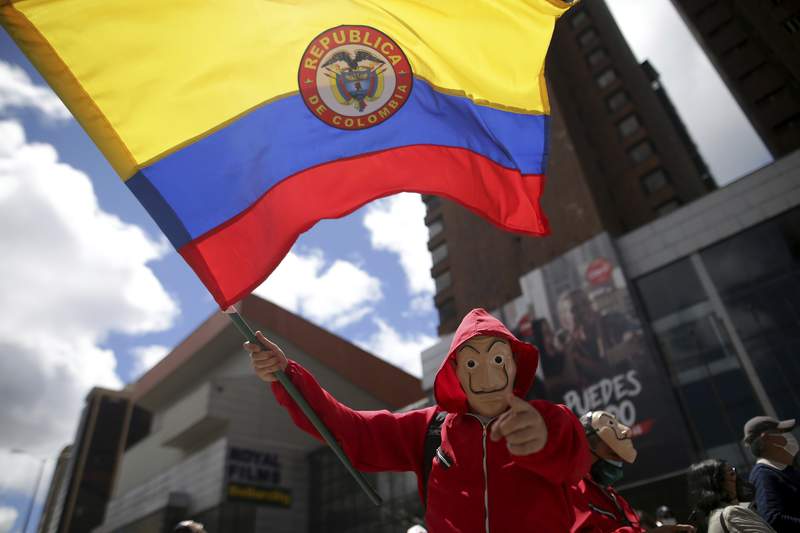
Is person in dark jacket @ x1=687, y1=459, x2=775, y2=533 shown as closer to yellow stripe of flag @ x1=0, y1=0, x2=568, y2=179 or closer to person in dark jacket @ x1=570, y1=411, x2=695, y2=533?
person in dark jacket @ x1=570, y1=411, x2=695, y2=533

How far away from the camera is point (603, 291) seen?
20.7m

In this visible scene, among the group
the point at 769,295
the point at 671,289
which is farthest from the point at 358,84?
the point at 671,289

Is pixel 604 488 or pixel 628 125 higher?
pixel 628 125

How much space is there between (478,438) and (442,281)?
31191mm

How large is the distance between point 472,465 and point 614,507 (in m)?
0.95

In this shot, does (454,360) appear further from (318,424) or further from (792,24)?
(792,24)

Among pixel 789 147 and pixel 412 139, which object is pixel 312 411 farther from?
pixel 789 147

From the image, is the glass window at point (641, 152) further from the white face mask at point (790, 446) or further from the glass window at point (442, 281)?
the white face mask at point (790, 446)

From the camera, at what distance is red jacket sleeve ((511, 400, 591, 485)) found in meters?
1.86

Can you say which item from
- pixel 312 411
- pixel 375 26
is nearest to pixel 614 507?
pixel 312 411

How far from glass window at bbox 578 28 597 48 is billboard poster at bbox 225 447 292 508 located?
104ft

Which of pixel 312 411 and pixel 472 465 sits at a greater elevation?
pixel 312 411

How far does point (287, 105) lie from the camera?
303cm

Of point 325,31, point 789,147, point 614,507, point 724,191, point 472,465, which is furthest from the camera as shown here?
point 789,147
